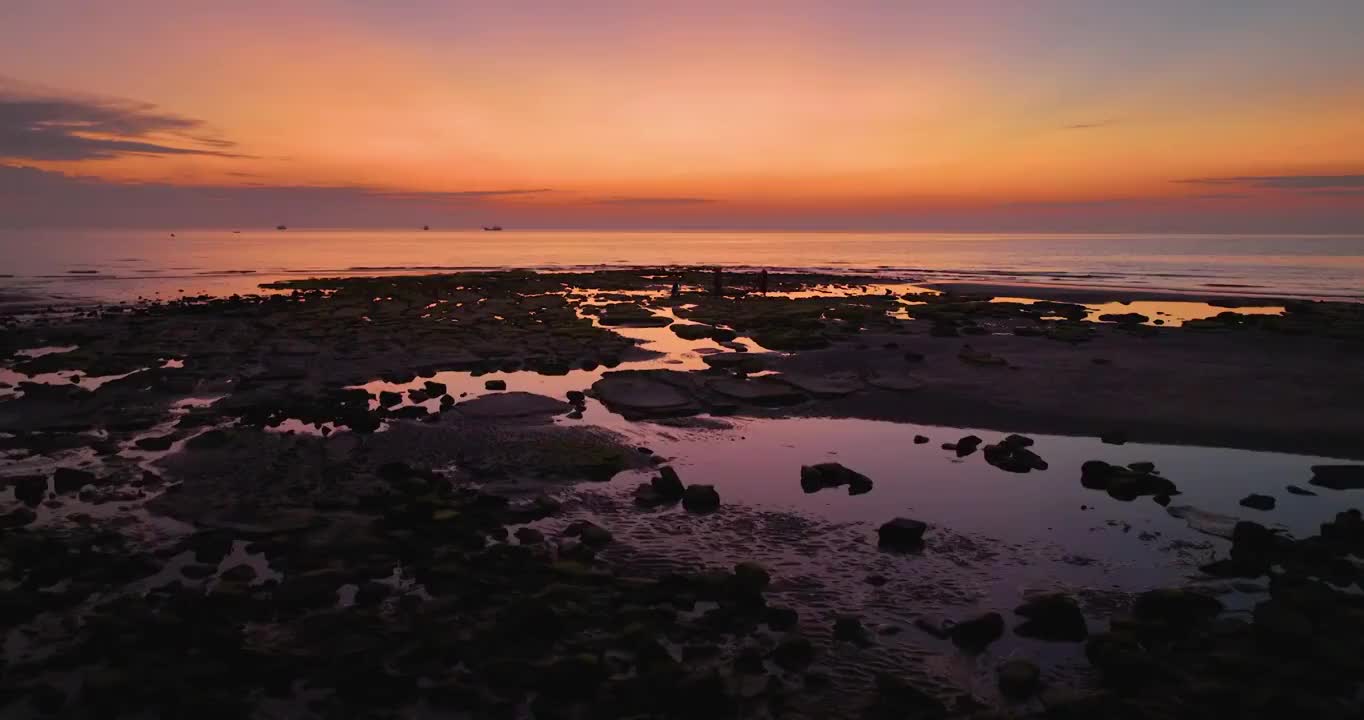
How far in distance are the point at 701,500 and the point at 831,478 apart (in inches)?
98.0

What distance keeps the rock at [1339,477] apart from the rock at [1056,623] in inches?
305

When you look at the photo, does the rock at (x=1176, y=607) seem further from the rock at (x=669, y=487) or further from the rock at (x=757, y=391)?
the rock at (x=757, y=391)

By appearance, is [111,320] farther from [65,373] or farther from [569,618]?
[569,618]

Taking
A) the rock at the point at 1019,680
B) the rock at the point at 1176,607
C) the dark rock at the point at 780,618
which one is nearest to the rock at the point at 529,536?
the dark rock at the point at 780,618

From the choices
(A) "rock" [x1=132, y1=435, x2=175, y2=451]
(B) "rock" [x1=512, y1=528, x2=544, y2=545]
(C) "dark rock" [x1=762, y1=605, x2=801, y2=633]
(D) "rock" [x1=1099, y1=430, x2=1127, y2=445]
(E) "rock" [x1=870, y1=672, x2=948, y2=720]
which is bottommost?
(E) "rock" [x1=870, y1=672, x2=948, y2=720]

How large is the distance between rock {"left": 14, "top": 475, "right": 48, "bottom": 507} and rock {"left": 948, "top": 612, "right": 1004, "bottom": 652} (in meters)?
12.5

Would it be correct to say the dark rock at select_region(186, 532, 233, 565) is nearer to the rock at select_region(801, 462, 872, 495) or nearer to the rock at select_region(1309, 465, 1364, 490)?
the rock at select_region(801, 462, 872, 495)

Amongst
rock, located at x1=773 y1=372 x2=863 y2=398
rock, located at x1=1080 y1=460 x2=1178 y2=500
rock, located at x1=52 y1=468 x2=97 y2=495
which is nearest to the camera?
rock, located at x1=52 y1=468 x2=97 y2=495

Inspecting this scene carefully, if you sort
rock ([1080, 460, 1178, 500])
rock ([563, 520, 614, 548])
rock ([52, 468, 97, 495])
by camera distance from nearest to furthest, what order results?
rock ([563, 520, 614, 548])
rock ([52, 468, 97, 495])
rock ([1080, 460, 1178, 500])

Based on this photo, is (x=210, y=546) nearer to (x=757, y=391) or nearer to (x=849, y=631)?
(x=849, y=631)

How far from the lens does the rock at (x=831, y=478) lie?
11.9 m

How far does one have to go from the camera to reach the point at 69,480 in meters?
11.4

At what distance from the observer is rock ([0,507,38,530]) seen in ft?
31.9

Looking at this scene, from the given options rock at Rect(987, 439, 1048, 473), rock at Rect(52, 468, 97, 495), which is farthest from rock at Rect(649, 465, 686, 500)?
rock at Rect(52, 468, 97, 495)
